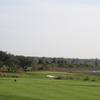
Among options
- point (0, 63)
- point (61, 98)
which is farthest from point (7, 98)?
point (0, 63)

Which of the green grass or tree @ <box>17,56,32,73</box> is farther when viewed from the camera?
tree @ <box>17,56,32,73</box>

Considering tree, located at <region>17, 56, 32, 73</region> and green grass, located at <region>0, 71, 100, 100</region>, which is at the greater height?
tree, located at <region>17, 56, 32, 73</region>

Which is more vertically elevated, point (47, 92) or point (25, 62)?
point (25, 62)

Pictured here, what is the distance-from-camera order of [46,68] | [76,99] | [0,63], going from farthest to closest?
[46,68] < [0,63] < [76,99]

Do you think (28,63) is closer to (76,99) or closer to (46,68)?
(46,68)

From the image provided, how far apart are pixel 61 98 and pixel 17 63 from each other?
147ft

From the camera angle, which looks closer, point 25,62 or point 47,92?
point 47,92

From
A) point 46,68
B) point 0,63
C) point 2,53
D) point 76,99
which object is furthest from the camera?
point 46,68

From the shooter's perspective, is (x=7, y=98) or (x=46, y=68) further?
(x=46, y=68)

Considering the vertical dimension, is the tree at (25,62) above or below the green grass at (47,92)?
above

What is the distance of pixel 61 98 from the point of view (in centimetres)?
1313

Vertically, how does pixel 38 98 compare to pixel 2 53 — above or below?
below

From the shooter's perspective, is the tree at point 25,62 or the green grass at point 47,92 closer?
the green grass at point 47,92

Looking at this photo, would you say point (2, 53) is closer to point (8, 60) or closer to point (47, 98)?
point (8, 60)
